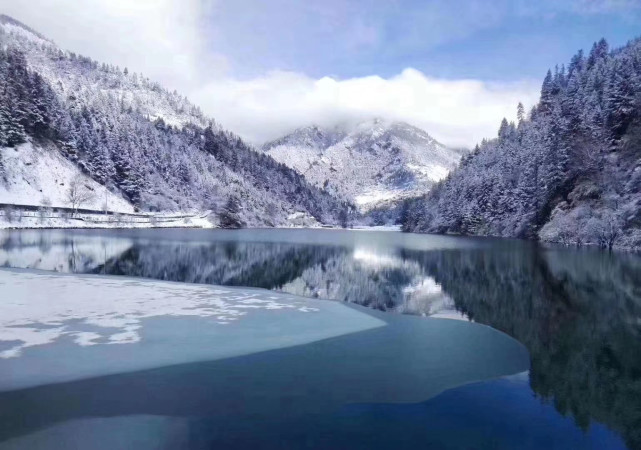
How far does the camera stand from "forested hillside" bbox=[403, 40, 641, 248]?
269 feet

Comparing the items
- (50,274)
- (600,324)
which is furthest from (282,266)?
(600,324)

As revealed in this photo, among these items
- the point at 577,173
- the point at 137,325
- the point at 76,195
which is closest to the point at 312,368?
the point at 137,325

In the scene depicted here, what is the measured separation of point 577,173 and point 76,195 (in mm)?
136372

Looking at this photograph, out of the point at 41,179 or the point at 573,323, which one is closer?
the point at 573,323

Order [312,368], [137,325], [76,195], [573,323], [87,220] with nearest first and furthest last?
[312,368] < [137,325] < [573,323] < [87,220] < [76,195]

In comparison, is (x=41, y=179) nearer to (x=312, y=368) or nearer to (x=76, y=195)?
(x=76, y=195)

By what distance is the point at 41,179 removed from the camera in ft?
420

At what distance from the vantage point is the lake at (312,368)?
9977 mm

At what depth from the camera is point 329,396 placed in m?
11.9

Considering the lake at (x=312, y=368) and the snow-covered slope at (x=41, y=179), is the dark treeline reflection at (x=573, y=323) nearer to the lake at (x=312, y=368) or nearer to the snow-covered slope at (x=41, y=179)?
the lake at (x=312, y=368)

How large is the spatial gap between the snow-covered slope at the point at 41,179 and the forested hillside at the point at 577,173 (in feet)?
418

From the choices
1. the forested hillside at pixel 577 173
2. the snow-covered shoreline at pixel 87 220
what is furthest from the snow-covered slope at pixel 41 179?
the forested hillside at pixel 577 173

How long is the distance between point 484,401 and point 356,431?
4.15 meters

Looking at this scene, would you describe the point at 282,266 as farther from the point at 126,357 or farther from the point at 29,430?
the point at 29,430
